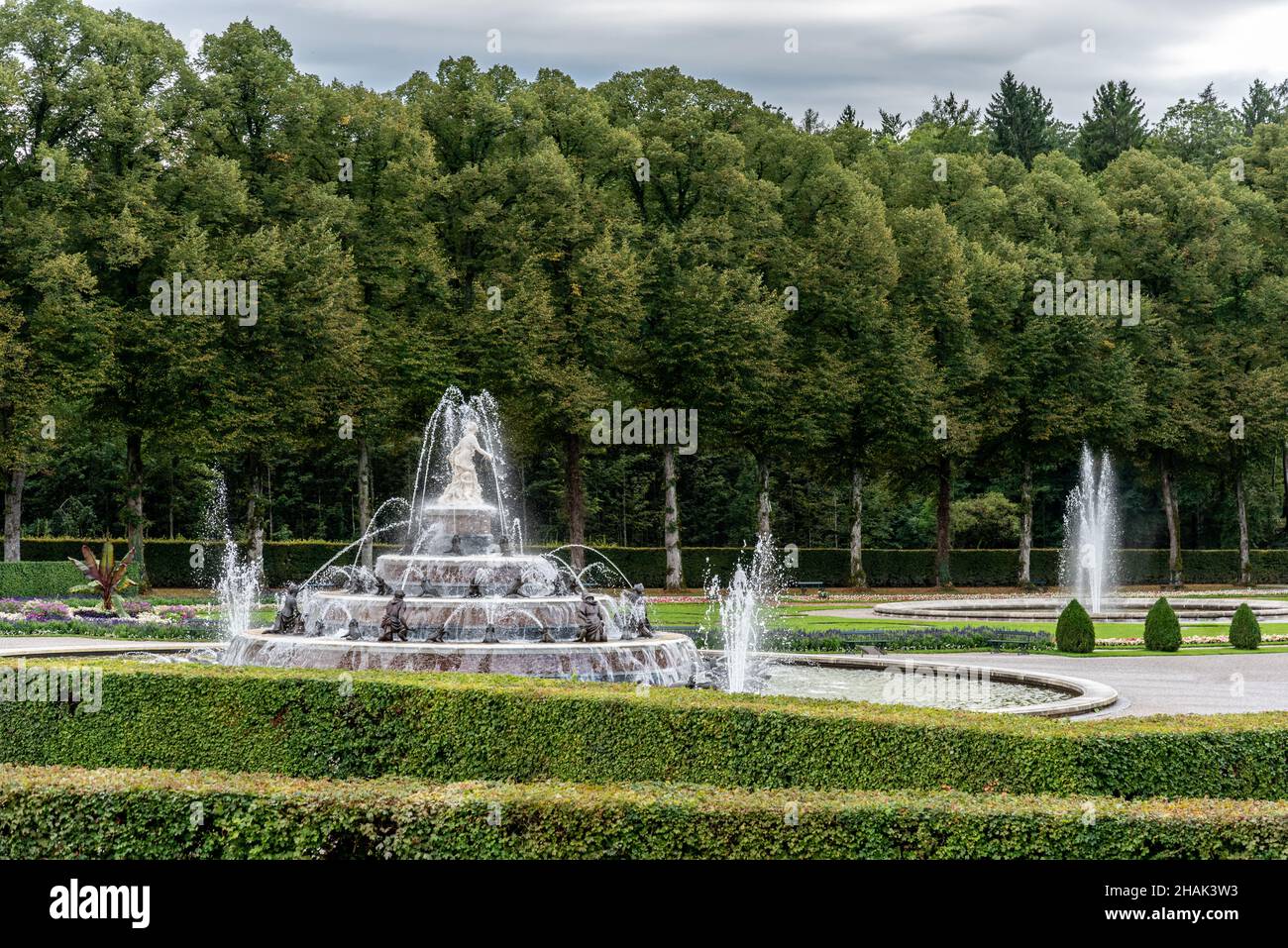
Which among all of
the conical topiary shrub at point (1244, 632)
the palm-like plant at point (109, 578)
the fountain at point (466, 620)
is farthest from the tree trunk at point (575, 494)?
the conical topiary shrub at point (1244, 632)

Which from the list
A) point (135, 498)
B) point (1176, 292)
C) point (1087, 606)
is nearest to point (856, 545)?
point (1087, 606)

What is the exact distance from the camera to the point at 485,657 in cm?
2031

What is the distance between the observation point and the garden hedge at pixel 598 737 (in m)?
12.4

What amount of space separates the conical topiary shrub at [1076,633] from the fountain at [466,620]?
9.59 meters

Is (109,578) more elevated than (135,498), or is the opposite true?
(135,498)

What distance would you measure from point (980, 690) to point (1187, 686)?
142 inches

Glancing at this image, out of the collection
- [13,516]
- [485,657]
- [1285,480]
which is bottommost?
[485,657]

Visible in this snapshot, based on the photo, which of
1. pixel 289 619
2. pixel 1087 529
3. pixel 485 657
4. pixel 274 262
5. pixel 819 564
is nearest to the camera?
pixel 485 657

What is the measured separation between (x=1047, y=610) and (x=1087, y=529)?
81.2 ft

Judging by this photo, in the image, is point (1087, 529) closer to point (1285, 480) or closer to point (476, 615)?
point (1285, 480)

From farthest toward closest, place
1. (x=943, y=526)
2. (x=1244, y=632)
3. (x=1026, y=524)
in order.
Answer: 1. (x=1026, y=524)
2. (x=943, y=526)
3. (x=1244, y=632)

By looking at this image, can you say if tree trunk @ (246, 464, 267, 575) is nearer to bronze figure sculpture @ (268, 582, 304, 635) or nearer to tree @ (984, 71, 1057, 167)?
bronze figure sculpture @ (268, 582, 304, 635)

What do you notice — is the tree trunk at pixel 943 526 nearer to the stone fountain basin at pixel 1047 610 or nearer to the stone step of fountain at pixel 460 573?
the stone fountain basin at pixel 1047 610
